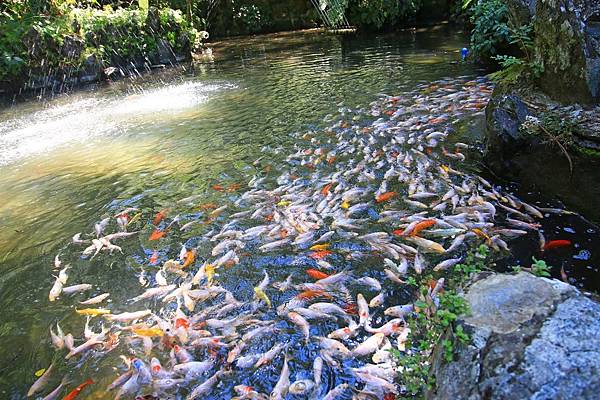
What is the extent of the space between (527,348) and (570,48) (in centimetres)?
485

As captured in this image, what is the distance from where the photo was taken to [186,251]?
5.26 metres

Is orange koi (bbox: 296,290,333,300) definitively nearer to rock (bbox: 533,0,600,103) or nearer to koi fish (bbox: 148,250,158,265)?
koi fish (bbox: 148,250,158,265)

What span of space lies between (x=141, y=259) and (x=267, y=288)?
1.75 m

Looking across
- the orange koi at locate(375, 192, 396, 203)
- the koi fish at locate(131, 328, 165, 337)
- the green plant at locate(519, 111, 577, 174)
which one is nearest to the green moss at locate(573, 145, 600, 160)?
the green plant at locate(519, 111, 577, 174)

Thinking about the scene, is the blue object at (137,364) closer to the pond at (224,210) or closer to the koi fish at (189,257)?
the pond at (224,210)

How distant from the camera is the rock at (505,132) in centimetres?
582

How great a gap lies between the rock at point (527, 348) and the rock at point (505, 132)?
370 cm

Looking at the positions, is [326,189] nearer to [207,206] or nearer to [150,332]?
[207,206]

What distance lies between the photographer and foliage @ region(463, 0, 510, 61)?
10836 mm

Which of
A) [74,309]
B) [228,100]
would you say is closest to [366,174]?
[74,309]

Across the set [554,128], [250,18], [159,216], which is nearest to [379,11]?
[250,18]

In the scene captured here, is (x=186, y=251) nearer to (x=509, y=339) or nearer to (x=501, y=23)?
(x=509, y=339)

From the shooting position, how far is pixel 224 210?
6090 millimetres

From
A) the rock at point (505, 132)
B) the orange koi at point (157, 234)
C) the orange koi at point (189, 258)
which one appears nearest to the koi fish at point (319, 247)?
the orange koi at point (189, 258)
